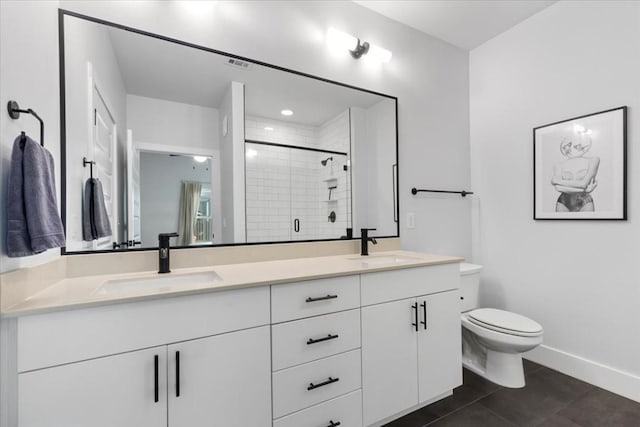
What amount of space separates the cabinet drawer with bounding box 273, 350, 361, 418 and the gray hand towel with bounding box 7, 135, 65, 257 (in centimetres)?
92

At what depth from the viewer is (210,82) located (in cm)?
160

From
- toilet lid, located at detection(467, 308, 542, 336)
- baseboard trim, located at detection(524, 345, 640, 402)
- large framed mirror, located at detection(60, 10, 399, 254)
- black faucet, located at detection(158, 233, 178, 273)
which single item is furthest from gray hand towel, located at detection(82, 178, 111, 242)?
baseboard trim, located at detection(524, 345, 640, 402)

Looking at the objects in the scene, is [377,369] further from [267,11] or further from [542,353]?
[267,11]

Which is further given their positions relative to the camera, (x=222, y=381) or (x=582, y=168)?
(x=582, y=168)

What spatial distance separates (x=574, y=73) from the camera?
201 centimetres

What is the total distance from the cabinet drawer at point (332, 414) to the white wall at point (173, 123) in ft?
4.44

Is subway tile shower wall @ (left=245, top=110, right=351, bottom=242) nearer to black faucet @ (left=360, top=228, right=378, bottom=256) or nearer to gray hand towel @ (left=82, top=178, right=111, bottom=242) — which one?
black faucet @ (left=360, top=228, right=378, bottom=256)

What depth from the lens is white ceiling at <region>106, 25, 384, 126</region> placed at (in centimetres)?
144

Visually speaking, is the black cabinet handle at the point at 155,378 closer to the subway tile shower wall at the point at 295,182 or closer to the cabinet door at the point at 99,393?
the cabinet door at the point at 99,393

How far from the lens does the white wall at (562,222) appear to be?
1.78m

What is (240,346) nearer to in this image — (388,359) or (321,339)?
(321,339)

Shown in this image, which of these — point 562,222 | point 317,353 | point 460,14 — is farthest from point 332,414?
point 460,14

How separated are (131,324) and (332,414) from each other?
3.06 feet

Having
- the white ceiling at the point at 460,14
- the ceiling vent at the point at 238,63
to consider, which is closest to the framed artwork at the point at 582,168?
the white ceiling at the point at 460,14
